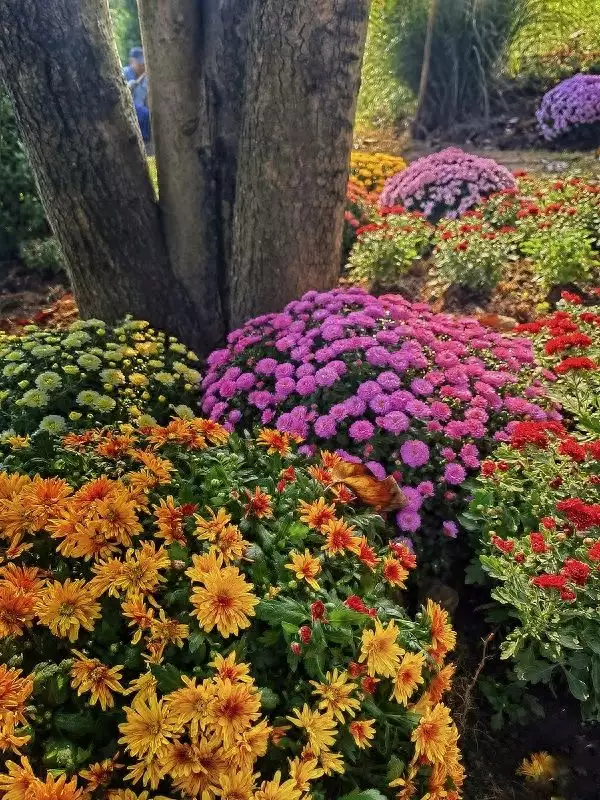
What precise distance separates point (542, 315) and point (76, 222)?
113 inches

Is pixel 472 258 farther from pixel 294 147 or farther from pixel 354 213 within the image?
pixel 294 147

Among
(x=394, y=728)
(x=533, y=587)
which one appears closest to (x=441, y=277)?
(x=533, y=587)

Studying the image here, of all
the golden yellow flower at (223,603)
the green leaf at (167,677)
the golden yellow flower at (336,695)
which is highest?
the golden yellow flower at (223,603)

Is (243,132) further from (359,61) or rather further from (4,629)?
(4,629)

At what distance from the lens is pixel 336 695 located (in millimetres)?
1479

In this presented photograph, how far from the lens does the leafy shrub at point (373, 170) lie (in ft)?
23.9

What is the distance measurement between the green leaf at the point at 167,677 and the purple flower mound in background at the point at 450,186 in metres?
5.33

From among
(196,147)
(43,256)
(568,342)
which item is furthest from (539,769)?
(43,256)

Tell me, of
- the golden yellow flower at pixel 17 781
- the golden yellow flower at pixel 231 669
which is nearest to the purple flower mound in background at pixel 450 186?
the golden yellow flower at pixel 231 669

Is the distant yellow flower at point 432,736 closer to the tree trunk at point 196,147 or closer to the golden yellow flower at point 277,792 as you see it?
the golden yellow flower at point 277,792

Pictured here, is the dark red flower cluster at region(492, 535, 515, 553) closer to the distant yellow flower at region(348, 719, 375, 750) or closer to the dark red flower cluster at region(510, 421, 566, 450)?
the dark red flower cluster at region(510, 421, 566, 450)

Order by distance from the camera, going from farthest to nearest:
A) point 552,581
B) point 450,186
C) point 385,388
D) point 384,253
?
1. point 450,186
2. point 384,253
3. point 385,388
4. point 552,581

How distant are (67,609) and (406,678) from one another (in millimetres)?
766

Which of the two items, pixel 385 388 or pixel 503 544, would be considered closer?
pixel 503 544
